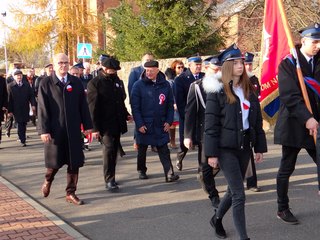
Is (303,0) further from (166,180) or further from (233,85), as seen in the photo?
(233,85)

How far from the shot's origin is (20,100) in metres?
11.8

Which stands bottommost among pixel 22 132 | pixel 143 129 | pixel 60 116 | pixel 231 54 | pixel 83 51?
pixel 22 132

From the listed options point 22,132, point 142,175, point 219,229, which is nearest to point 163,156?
point 142,175

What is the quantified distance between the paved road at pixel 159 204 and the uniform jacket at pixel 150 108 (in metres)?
0.78

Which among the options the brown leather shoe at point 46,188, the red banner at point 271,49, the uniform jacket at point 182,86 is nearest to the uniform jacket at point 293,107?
the red banner at point 271,49

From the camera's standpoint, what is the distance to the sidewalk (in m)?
4.84

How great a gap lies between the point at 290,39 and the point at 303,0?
10729 millimetres

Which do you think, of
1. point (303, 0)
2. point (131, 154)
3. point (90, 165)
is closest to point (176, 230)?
point (90, 165)

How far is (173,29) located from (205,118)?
14027 millimetres

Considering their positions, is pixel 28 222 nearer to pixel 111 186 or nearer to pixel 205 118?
pixel 111 186

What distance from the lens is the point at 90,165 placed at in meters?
8.74

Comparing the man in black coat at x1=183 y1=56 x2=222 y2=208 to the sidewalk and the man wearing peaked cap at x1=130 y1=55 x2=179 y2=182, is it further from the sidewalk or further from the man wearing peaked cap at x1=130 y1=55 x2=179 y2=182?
the sidewalk

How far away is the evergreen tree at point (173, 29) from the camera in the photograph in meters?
17.6

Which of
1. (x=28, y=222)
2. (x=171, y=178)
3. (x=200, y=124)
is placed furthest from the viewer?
(x=171, y=178)
